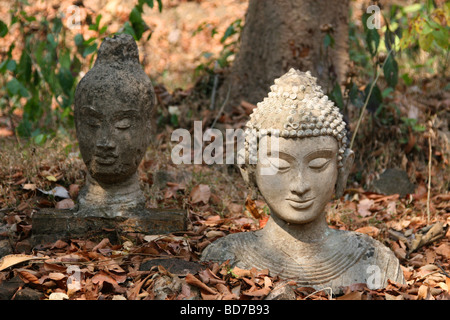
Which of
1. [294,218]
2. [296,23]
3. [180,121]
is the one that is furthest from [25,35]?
[294,218]

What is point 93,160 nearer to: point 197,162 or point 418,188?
point 197,162

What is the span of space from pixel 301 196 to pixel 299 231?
0.31m

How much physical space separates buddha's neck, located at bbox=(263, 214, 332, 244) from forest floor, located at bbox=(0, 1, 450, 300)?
11.7 inches

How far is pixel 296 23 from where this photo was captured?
6277 millimetres

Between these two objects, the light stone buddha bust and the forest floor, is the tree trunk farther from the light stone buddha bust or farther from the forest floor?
the light stone buddha bust

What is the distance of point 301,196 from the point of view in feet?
11.9

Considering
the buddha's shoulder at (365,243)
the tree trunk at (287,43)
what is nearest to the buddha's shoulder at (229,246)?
the buddha's shoulder at (365,243)

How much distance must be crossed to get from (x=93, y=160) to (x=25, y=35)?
9.16 feet

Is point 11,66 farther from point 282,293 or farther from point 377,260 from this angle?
point 377,260

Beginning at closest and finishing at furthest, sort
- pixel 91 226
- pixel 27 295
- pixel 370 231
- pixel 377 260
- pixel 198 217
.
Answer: pixel 27 295, pixel 377 260, pixel 91 226, pixel 370 231, pixel 198 217

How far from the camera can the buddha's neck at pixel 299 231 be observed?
383 cm

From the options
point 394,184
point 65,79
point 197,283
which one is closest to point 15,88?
point 65,79

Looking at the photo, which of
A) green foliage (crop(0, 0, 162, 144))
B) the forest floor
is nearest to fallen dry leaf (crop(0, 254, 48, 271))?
the forest floor

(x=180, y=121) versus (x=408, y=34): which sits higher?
(x=408, y=34)
